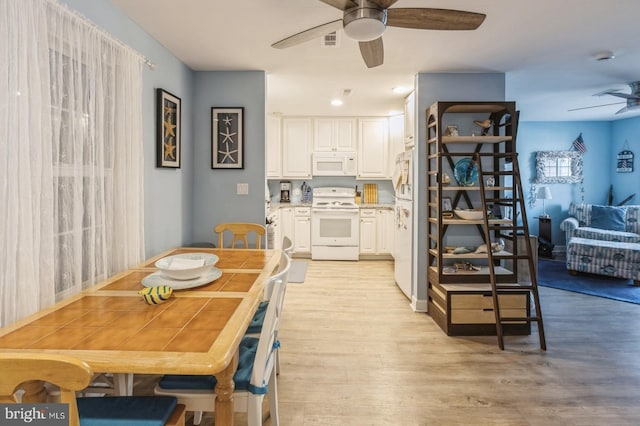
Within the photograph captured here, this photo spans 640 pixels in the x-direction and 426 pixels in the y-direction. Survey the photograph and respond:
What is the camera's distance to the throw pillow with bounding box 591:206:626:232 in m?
5.29

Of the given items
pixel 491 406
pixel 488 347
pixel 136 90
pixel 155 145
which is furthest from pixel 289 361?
pixel 136 90

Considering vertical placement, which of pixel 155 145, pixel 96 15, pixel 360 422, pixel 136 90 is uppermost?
pixel 96 15

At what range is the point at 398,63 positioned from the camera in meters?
3.32

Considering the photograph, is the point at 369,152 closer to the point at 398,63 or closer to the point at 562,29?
the point at 398,63

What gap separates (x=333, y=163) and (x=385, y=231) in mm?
1427

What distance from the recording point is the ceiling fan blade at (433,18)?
1.82m

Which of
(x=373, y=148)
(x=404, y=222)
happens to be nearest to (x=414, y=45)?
(x=404, y=222)

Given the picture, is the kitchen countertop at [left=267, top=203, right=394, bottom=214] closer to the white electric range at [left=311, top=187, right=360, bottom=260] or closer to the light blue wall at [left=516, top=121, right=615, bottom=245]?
the white electric range at [left=311, top=187, right=360, bottom=260]

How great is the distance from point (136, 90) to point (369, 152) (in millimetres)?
4247

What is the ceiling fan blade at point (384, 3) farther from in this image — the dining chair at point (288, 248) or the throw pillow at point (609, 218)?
the throw pillow at point (609, 218)

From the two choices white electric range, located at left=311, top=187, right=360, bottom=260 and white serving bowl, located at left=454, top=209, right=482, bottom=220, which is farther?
white electric range, located at left=311, top=187, right=360, bottom=260

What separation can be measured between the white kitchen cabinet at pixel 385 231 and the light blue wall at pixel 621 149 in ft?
12.7

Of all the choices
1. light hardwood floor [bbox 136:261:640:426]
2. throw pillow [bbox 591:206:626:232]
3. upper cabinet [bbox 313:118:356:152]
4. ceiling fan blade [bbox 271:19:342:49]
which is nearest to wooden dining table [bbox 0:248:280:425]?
light hardwood floor [bbox 136:261:640:426]
